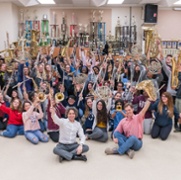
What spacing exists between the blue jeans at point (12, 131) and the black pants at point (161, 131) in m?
2.25

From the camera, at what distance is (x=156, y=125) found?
4.21 m

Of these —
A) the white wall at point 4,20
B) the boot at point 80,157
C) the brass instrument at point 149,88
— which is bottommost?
the boot at point 80,157

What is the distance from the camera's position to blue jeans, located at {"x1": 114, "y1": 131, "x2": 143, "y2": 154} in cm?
344

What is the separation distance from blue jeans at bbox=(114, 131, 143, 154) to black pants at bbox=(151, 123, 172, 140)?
70 centimetres

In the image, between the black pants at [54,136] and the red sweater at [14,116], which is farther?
the red sweater at [14,116]

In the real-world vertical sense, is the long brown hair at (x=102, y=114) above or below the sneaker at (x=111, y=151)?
above

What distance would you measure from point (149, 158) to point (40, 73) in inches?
117

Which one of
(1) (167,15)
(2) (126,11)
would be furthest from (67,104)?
(1) (167,15)

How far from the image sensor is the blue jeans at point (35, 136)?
12.7ft

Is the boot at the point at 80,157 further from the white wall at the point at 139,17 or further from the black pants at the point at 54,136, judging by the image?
the white wall at the point at 139,17

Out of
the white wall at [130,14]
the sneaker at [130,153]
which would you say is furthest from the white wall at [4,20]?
the sneaker at [130,153]

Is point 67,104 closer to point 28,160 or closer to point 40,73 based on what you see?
point 40,73

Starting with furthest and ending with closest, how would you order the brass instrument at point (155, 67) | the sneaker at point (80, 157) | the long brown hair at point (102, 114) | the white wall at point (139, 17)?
the white wall at point (139, 17) < the brass instrument at point (155, 67) < the long brown hair at point (102, 114) < the sneaker at point (80, 157)

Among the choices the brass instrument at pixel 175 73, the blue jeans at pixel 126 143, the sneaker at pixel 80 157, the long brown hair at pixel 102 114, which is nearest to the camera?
the sneaker at pixel 80 157
